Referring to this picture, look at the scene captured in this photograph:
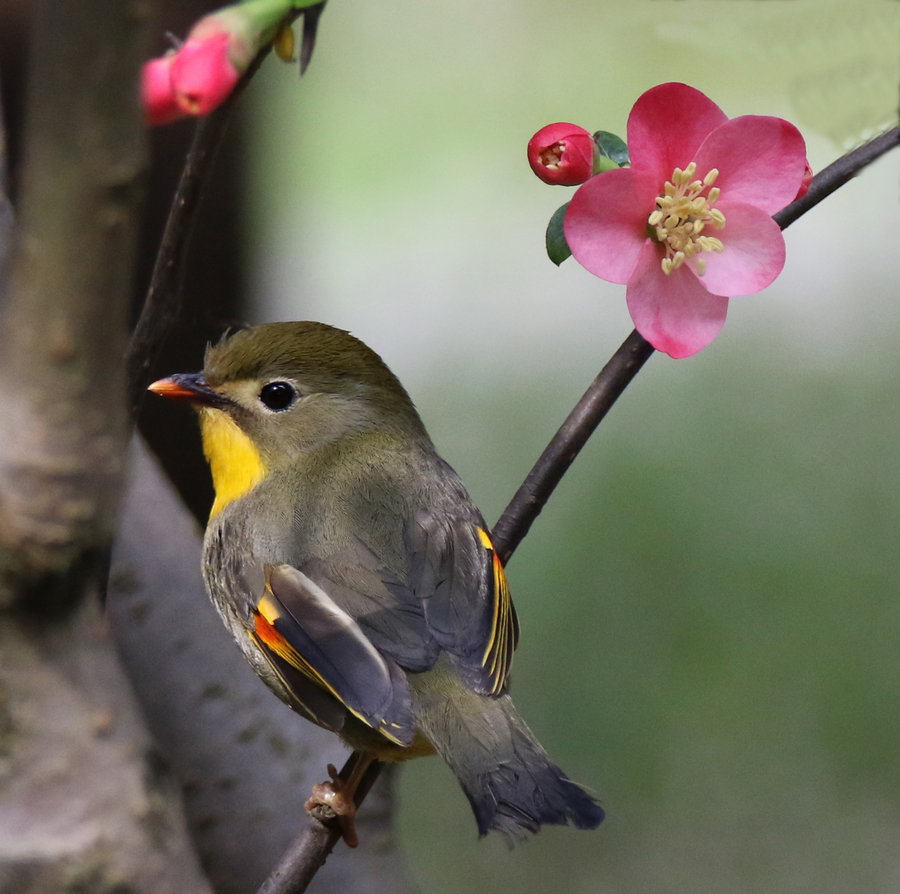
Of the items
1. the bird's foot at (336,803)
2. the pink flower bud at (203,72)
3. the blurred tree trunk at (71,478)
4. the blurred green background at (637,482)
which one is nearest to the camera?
the blurred tree trunk at (71,478)

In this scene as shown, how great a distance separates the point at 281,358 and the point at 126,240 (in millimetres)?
520

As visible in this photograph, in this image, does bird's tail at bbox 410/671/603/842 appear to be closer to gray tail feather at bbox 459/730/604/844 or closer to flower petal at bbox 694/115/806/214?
gray tail feather at bbox 459/730/604/844

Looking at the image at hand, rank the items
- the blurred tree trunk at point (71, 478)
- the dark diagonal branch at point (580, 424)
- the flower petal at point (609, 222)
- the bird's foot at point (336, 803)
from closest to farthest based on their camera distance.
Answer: the blurred tree trunk at point (71, 478), the flower petal at point (609, 222), the dark diagonal branch at point (580, 424), the bird's foot at point (336, 803)

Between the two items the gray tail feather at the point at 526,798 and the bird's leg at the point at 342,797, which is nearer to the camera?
the gray tail feather at the point at 526,798

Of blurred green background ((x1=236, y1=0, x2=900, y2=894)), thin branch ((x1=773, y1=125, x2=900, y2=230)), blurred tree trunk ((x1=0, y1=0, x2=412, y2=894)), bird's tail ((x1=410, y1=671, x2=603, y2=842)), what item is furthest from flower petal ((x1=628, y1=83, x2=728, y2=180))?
blurred green background ((x1=236, y1=0, x2=900, y2=894))

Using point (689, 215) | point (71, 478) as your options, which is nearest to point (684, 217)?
point (689, 215)

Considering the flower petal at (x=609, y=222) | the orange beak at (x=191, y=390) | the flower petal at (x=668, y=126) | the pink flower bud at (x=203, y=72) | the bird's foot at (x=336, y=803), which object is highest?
the flower petal at (x=668, y=126)

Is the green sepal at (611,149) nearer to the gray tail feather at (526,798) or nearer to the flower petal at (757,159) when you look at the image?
the flower petal at (757,159)

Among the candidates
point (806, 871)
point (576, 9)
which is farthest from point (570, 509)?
point (576, 9)

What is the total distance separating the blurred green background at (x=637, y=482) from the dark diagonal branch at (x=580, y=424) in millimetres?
1180

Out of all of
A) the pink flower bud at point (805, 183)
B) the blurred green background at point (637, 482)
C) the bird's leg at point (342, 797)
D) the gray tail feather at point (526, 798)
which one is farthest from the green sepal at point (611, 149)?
the blurred green background at point (637, 482)

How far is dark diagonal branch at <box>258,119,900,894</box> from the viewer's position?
0.92 m

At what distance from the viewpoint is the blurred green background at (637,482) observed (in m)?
2.24

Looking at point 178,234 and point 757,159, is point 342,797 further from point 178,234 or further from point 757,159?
point 757,159
